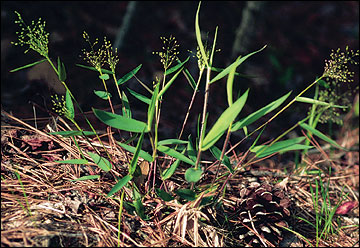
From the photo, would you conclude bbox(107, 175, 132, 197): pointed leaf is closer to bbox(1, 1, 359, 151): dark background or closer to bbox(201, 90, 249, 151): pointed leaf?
bbox(201, 90, 249, 151): pointed leaf

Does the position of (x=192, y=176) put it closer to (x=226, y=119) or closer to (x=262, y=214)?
(x=226, y=119)

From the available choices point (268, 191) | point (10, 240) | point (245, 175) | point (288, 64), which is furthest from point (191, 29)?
point (10, 240)

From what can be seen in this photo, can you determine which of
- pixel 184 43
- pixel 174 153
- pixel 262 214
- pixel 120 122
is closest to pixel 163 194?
pixel 174 153

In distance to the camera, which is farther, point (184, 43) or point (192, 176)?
point (184, 43)

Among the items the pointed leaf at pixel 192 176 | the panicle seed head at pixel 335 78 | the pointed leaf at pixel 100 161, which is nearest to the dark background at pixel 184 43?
the panicle seed head at pixel 335 78

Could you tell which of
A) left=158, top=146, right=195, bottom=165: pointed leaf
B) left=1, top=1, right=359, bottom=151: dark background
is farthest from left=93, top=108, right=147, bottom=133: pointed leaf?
left=1, top=1, right=359, bottom=151: dark background

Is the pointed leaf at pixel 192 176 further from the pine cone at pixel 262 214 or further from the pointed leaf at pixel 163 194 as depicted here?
the pine cone at pixel 262 214
